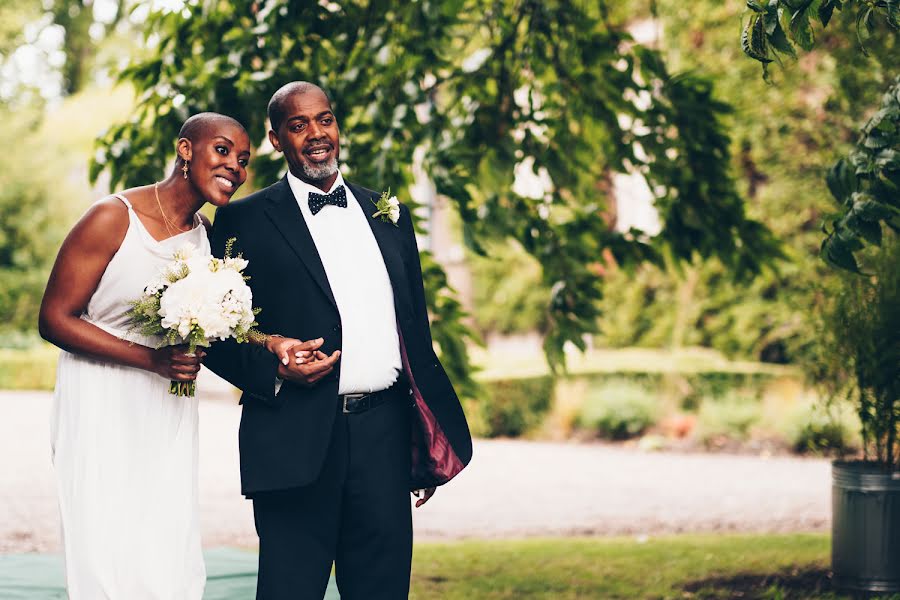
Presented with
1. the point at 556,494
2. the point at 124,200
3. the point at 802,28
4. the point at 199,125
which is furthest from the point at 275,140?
the point at 556,494

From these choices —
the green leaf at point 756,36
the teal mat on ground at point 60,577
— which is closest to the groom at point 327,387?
the green leaf at point 756,36

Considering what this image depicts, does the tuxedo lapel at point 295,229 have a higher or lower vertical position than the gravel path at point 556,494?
higher

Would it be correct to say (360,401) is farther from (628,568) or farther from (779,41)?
(628,568)

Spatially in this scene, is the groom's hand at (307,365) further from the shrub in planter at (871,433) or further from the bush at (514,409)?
the bush at (514,409)

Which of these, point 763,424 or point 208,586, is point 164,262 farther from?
point 763,424

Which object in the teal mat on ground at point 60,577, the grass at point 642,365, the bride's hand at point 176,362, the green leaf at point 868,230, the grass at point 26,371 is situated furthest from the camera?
the grass at point 26,371

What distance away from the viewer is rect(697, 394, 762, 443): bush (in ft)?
46.5

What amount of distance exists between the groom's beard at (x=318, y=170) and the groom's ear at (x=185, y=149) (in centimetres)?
35

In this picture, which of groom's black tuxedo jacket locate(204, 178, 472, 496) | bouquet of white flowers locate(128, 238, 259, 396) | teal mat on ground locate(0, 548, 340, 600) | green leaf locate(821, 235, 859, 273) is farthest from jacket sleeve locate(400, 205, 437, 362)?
teal mat on ground locate(0, 548, 340, 600)

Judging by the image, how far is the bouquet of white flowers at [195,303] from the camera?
3.16 meters

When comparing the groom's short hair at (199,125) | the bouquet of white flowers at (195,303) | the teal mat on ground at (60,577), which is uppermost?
the groom's short hair at (199,125)

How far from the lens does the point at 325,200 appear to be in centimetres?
366

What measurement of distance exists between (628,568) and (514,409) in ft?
26.5

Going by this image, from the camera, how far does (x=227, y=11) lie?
6.29 m
